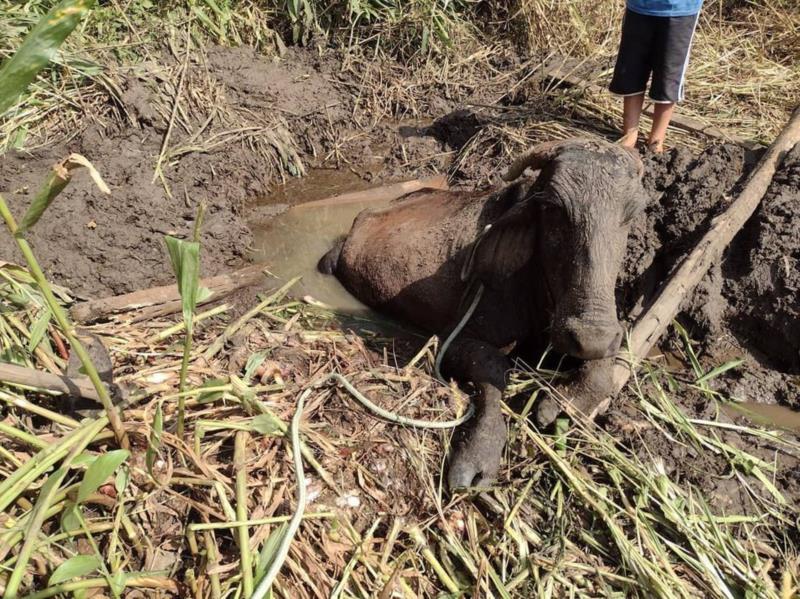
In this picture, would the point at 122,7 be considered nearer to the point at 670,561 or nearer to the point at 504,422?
the point at 504,422

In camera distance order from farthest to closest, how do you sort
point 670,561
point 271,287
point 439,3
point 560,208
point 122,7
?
point 439,3
point 122,7
point 271,287
point 560,208
point 670,561

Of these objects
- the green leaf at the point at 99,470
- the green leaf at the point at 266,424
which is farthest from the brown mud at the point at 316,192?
the green leaf at the point at 99,470

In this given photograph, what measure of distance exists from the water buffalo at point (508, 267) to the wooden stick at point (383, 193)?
33.9 inches

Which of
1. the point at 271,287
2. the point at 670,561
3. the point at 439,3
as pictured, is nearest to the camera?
the point at 670,561

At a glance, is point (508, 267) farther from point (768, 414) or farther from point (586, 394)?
point (768, 414)

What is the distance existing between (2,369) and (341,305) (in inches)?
112

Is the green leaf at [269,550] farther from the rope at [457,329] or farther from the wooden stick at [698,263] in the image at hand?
the wooden stick at [698,263]

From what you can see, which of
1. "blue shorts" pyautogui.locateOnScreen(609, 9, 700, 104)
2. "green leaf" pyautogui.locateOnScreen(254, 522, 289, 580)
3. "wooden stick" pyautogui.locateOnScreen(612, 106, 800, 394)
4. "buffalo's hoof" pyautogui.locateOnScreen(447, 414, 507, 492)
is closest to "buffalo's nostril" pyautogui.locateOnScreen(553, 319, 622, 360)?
"wooden stick" pyautogui.locateOnScreen(612, 106, 800, 394)

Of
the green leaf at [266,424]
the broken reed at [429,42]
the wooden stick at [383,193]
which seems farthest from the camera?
the wooden stick at [383,193]

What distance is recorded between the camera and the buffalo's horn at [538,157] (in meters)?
3.38

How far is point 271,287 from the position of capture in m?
4.85

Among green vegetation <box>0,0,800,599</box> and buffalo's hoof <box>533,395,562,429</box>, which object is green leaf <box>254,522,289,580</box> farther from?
buffalo's hoof <box>533,395,562,429</box>

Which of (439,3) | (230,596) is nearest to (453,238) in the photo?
(230,596)

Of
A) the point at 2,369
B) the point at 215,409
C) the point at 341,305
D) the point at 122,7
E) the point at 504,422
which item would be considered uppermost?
the point at 122,7
